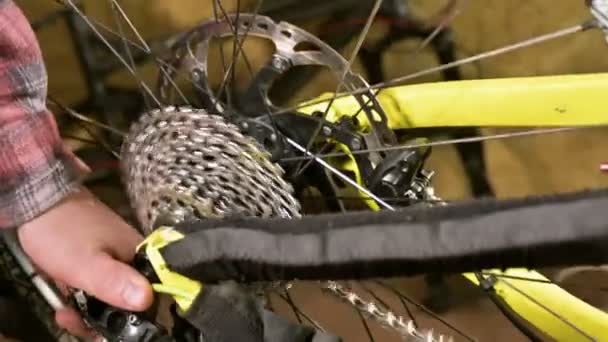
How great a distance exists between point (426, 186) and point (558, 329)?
0.43 ft

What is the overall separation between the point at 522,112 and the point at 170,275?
31cm

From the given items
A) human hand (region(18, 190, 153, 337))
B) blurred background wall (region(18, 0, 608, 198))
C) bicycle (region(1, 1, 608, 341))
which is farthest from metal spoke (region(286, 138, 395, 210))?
blurred background wall (region(18, 0, 608, 198))

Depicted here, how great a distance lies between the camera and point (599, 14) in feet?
1.85

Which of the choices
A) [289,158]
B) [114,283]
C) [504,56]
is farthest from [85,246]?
[504,56]

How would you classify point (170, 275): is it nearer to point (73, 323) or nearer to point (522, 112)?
point (73, 323)

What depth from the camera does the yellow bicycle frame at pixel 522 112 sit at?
631 millimetres

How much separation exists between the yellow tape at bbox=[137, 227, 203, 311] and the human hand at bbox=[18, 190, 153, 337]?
4cm

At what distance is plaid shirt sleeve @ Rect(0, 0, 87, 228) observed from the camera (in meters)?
0.57

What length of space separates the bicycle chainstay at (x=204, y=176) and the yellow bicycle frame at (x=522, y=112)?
2.9 inches

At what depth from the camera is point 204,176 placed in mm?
567

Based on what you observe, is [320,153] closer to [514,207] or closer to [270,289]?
[270,289]

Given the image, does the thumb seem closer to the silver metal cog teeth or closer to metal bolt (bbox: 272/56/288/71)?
the silver metal cog teeth

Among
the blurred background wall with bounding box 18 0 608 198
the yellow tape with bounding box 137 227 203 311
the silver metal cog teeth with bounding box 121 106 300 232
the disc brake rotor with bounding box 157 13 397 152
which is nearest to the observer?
the yellow tape with bounding box 137 227 203 311

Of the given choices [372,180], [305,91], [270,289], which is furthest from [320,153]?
[305,91]
